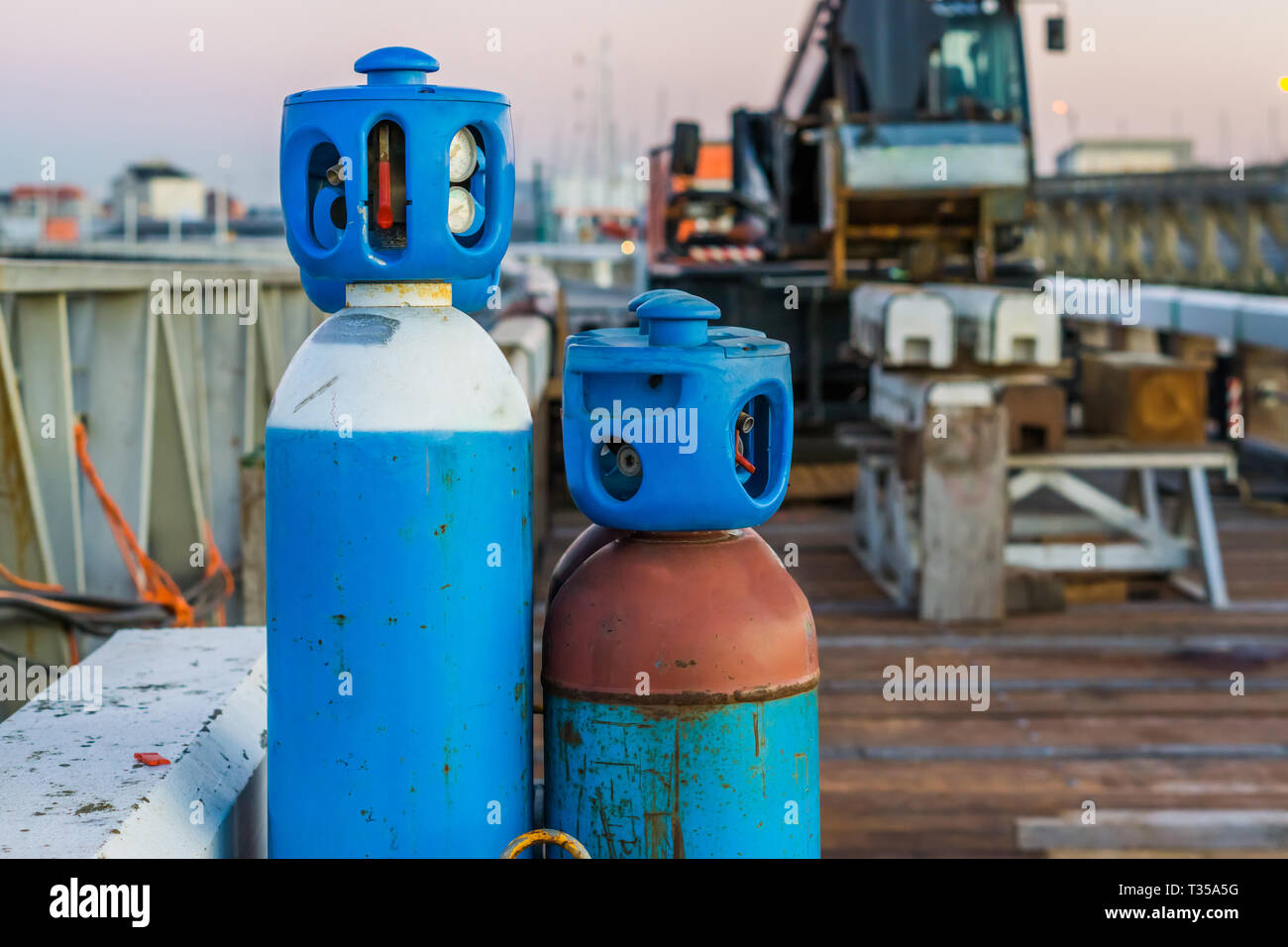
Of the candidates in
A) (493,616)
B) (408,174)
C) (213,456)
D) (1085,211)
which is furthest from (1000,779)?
(1085,211)

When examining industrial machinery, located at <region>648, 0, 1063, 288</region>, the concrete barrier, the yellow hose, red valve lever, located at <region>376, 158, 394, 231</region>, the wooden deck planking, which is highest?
industrial machinery, located at <region>648, 0, 1063, 288</region>

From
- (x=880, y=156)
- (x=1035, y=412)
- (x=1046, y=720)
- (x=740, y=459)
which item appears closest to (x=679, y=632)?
(x=740, y=459)

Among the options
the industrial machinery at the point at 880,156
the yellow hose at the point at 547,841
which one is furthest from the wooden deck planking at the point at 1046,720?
the industrial machinery at the point at 880,156

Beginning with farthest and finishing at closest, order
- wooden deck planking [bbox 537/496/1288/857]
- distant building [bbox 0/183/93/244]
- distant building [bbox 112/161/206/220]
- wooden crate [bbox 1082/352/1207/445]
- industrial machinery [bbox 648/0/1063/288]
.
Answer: distant building [bbox 112/161/206/220], distant building [bbox 0/183/93/244], industrial machinery [bbox 648/0/1063/288], wooden crate [bbox 1082/352/1207/445], wooden deck planking [bbox 537/496/1288/857]

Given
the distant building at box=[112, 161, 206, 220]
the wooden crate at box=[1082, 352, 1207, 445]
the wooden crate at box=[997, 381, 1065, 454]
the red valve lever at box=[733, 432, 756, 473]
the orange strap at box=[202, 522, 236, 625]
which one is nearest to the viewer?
the red valve lever at box=[733, 432, 756, 473]

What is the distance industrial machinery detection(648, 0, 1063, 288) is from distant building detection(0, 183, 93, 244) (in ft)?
157

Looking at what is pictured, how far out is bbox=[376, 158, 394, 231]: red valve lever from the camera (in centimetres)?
230

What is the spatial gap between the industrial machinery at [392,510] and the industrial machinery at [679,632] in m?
0.11

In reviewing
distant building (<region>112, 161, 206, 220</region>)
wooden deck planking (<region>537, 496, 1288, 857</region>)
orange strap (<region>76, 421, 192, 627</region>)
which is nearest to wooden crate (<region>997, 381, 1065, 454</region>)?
wooden deck planking (<region>537, 496, 1288, 857</region>)

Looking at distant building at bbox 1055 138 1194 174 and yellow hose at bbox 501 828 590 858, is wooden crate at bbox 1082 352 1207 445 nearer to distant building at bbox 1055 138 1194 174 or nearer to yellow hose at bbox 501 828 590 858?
yellow hose at bbox 501 828 590 858

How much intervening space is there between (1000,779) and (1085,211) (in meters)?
19.5

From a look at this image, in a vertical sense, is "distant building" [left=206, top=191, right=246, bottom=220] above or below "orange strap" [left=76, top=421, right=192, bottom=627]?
above

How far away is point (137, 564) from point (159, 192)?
65.5 metres

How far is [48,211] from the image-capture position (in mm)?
60156
